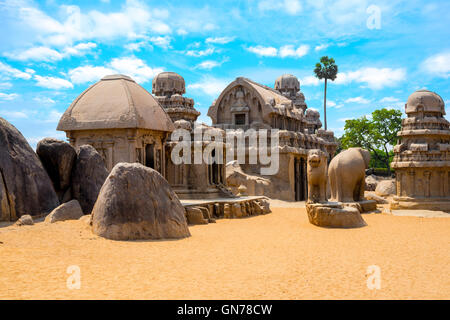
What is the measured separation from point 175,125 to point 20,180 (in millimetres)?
10359

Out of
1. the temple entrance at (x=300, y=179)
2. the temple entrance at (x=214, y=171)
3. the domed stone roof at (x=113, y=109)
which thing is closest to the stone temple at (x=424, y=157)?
the temple entrance at (x=300, y=179)

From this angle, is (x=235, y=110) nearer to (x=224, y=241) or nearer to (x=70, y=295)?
(x=224, y=241)

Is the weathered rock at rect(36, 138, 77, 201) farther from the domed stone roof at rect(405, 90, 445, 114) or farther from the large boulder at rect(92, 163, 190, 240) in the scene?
the domed stone roof at rect(405, 90, 445, 114)

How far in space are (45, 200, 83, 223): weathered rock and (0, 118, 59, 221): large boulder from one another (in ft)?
2.86

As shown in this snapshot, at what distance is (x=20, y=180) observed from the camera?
34.0ft

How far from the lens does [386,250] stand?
340 inches

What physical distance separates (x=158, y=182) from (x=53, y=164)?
4.32 metres

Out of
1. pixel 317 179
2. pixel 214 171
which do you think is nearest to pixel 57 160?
pixel 317 179

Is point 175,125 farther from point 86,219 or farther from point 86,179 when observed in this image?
point 86,219

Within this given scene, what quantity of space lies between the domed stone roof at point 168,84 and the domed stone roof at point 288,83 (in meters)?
14.5

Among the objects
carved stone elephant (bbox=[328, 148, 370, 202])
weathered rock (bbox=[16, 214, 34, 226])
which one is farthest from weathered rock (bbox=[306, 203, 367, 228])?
weathered rock (bbox=[16, 214, 34, 226])

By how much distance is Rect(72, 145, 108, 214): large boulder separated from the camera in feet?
39.8
